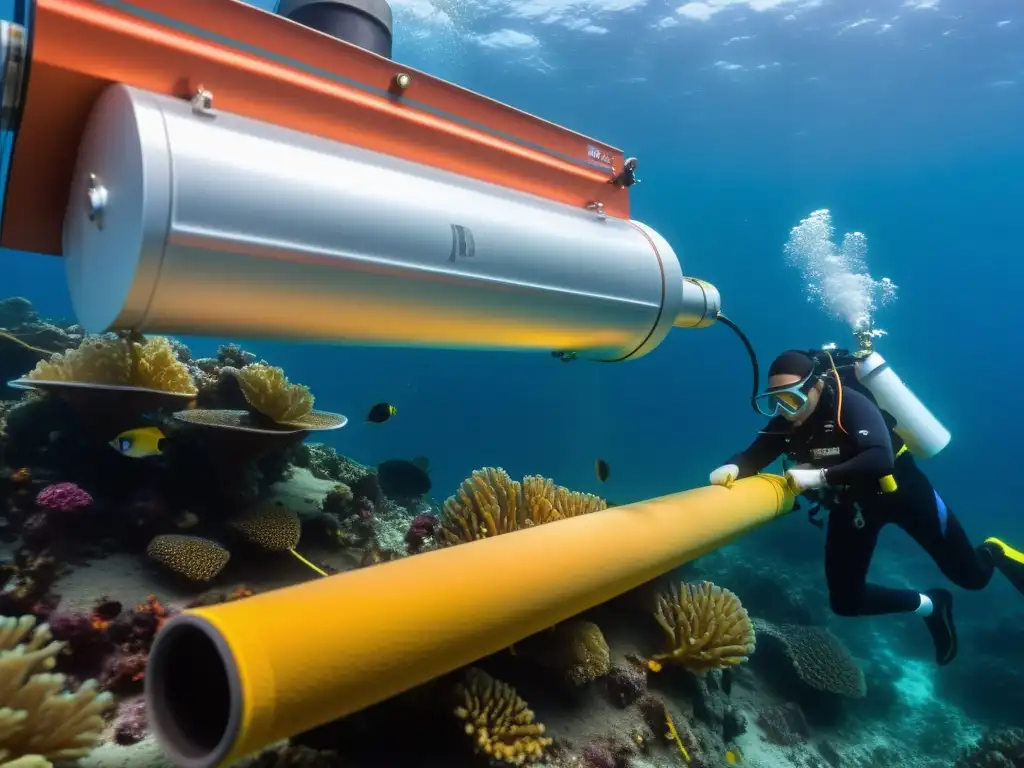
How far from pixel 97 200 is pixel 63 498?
2536 millimetres

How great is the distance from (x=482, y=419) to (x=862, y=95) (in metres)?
42.8

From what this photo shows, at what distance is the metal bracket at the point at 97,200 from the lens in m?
1.87

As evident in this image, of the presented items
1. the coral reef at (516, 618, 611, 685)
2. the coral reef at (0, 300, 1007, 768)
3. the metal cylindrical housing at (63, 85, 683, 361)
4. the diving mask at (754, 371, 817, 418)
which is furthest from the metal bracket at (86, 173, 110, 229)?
the diving mask at (754, 371, 817, 418)

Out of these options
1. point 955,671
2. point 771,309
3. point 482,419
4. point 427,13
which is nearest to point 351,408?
point 482,419

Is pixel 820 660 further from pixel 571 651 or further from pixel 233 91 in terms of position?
pixel 233 91

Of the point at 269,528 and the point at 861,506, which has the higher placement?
the point at 861,506

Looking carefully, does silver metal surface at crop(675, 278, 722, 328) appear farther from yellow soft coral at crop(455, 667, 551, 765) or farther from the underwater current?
yellow soft coral at crop(455, 667, 551, 765)

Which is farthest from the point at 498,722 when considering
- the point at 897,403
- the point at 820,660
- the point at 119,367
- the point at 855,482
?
the point at 820,660

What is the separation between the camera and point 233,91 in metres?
A: 2.12

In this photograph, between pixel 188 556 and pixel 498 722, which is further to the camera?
pixel 188 556

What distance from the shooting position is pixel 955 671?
11086mm

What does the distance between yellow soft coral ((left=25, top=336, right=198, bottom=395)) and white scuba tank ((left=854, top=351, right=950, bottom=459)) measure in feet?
18.6

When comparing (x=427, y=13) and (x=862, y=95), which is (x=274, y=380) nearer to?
(x=427, y=13)

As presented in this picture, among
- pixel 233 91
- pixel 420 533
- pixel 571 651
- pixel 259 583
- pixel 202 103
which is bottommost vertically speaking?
pixel 571 651
